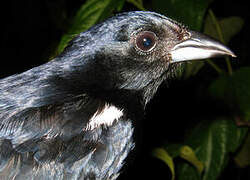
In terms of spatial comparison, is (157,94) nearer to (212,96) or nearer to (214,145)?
(212,96)

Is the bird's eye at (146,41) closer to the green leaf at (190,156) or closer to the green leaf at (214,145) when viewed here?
the green leaf at (190,156)

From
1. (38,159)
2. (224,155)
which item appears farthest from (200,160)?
(38,159)

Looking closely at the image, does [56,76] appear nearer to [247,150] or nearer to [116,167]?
[116,167]

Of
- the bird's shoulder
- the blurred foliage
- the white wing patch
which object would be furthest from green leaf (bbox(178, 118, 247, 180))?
the white wing patch

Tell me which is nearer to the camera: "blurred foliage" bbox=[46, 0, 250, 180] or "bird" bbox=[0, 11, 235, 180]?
"bird" bbox=[0, 11, 235, 180]

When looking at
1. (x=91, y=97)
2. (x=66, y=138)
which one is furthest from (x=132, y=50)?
(x=66, y=138)

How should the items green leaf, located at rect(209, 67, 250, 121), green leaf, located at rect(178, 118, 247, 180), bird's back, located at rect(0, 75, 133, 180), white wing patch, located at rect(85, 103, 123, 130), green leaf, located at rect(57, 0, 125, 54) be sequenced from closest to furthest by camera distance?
bird's back, located at rect(0, 75, 133, 180) < white wing patch, located at rect(85, 103, 123, 130) < green leaf, located at rect(57, 0, 125, 54) < green leaf, located at rect(209, 67, 250, 121) < green leaf, located at rect(178, 118, 247, 180)

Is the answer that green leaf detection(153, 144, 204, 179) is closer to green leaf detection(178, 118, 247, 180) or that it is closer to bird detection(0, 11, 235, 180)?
green leaf detection(178, 118, 247, 180)

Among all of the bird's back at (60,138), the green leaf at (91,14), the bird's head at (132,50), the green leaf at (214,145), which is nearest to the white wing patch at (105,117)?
the bird's back at (60,138)
